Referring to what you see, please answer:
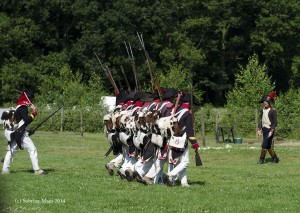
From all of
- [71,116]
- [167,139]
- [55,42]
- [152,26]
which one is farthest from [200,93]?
[167,139]

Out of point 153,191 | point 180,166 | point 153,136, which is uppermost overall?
point 153,136

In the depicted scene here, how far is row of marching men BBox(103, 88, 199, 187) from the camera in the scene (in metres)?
17.9

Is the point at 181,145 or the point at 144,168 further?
the point at 144,168

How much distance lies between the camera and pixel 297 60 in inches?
2867

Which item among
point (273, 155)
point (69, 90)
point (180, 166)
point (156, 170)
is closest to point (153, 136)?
point (156, 170)

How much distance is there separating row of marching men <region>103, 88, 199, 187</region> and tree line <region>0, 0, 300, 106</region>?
153ft

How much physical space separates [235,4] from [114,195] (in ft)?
200

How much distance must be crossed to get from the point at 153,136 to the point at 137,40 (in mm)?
53024

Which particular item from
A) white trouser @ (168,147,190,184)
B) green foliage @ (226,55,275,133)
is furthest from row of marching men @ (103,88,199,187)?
green foliage @ (226,55,275,133)

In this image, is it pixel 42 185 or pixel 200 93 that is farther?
pixel 200 93

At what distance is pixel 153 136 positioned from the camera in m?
18.6

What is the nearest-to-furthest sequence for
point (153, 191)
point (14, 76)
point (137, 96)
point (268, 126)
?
point (153, 191) < point (137, 96) < point (268, 126) < point (14, 76)

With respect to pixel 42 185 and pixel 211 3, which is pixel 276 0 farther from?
pixel 42 185

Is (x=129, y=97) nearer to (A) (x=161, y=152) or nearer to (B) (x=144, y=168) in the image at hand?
(B) (x=144, y=168)
